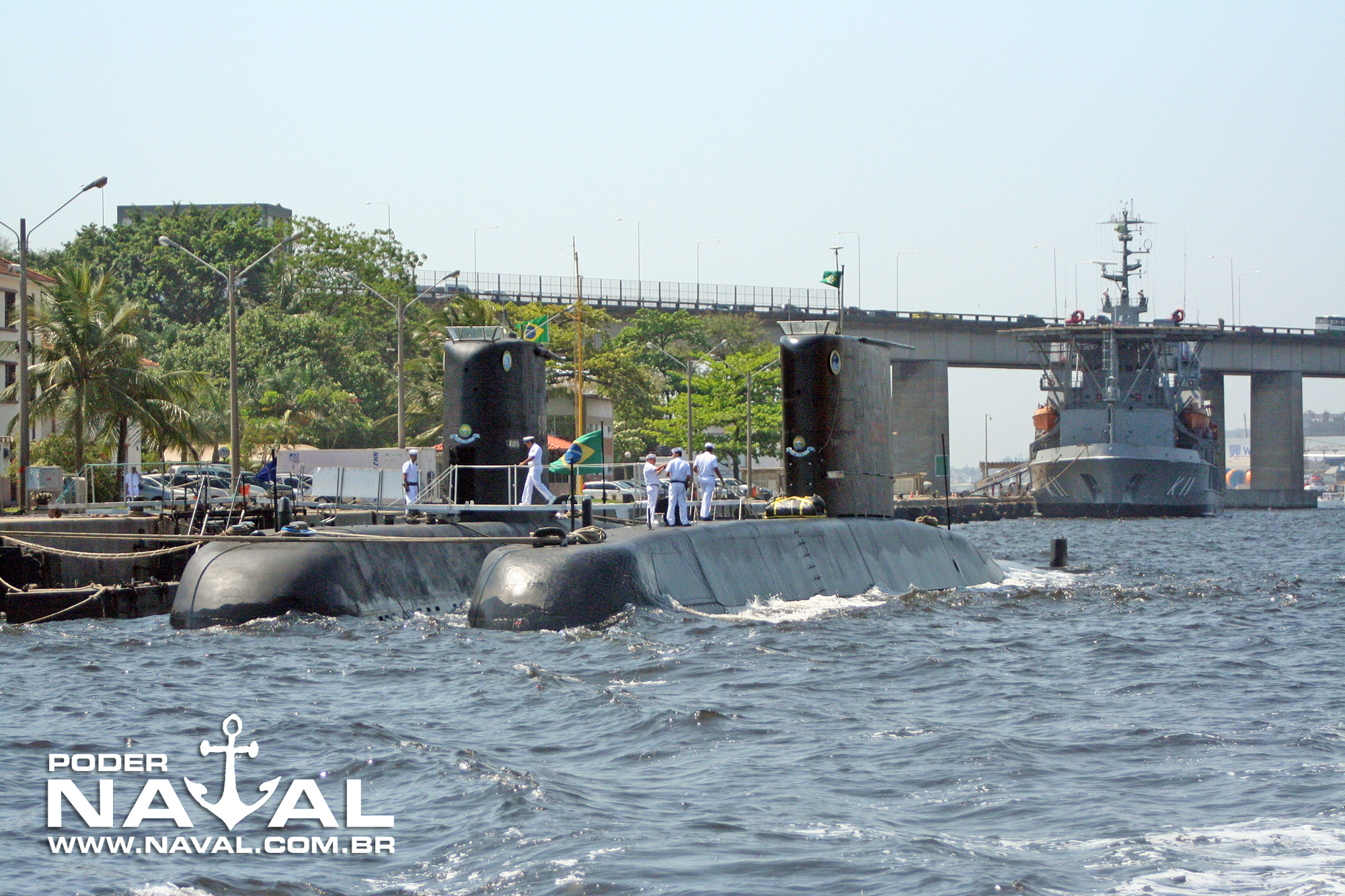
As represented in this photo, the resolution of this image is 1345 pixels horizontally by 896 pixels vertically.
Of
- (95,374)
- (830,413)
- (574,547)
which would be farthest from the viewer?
(95,374)

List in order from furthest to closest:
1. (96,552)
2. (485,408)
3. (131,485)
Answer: (131,485), (96,552), (485,408)

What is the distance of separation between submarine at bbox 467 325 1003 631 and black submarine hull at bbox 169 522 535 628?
1556mm

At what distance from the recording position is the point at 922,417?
9062cm

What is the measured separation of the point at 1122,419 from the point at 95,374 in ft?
204

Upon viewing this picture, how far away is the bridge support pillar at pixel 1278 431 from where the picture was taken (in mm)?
104062

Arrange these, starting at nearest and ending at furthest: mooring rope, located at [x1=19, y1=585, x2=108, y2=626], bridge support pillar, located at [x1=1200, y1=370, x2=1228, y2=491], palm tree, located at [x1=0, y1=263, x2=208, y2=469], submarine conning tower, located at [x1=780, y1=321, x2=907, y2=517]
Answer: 1. mooring rope, located at [x1=19, y1=585, x2=108, y2=626]
2. submarine conning tower, located at [x1=780, y1=321, x2=907, y2=517]
3. palm tree, located at [x1=0, y1=263, x2=208, y2=469]
4. bridge support pillar, located at [x1=1200, y1=370, x2=1228, y2=491]

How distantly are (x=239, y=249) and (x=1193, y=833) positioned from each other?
79.2 meters

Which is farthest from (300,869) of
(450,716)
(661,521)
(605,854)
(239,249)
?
(239,249)

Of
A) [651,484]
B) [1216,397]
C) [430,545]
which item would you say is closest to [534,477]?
[651,484]

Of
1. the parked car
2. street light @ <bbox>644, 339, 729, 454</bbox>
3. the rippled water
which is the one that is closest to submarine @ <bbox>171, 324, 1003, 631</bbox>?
the rippled water

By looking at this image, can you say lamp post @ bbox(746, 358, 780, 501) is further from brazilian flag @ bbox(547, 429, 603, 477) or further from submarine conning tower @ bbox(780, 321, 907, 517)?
brazilian flag @ bbox(547, 429, 603, 477)

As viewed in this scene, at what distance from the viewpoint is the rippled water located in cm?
824

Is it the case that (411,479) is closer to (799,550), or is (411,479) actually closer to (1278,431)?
(799,550)

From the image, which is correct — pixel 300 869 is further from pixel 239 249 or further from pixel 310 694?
pixel 239 249
